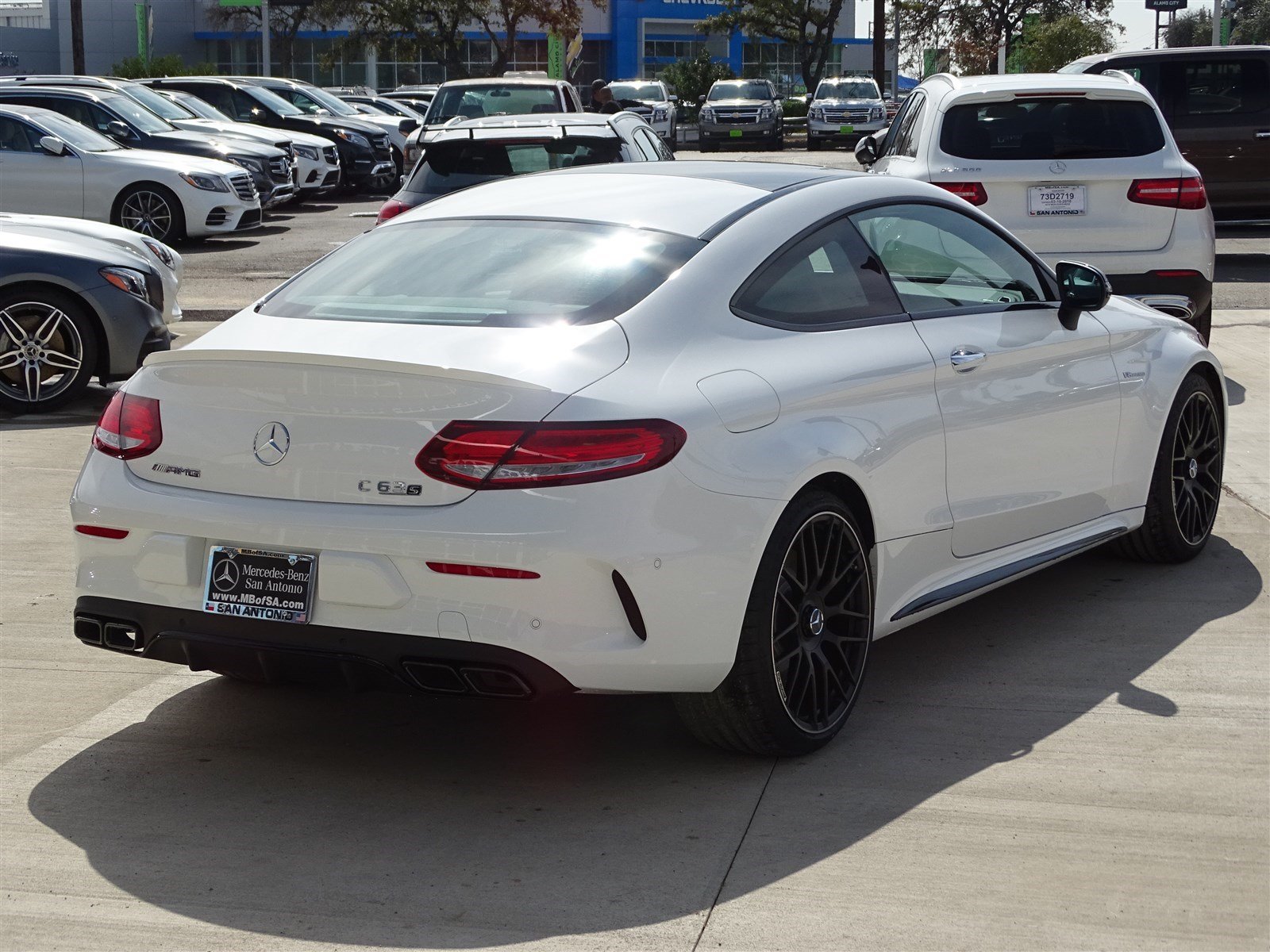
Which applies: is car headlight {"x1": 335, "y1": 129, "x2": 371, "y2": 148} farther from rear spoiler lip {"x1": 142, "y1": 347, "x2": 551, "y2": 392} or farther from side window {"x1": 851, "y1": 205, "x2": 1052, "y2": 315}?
rear spoiler lip {"x1": 142, "y1": 347, "x2": 551, "y2": 392}

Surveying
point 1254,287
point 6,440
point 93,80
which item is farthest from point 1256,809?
point 93,80

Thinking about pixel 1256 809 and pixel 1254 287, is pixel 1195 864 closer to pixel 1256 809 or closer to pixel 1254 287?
pixel 1256 809

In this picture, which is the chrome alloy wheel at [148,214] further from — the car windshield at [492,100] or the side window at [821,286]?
the side window at [821,286]

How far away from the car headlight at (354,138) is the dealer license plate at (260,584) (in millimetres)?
24102

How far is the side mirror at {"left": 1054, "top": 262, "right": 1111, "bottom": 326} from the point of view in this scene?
227 inches

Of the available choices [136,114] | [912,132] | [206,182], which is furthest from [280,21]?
[912,132]

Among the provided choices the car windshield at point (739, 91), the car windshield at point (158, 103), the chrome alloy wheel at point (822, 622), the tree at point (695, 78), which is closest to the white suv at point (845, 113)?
the car windshield at point (739, 91)

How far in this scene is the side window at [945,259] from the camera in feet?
17.1

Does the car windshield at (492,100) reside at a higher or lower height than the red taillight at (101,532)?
higher

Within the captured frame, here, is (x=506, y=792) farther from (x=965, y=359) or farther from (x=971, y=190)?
(x=971, y=190)

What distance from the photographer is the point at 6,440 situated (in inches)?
358

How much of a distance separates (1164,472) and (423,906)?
146 inches

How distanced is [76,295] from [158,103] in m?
14.7

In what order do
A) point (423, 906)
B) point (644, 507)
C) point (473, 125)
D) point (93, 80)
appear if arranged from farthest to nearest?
point (93, 80) < point (473, 125) < point (644, 507) < point (423, 906)
